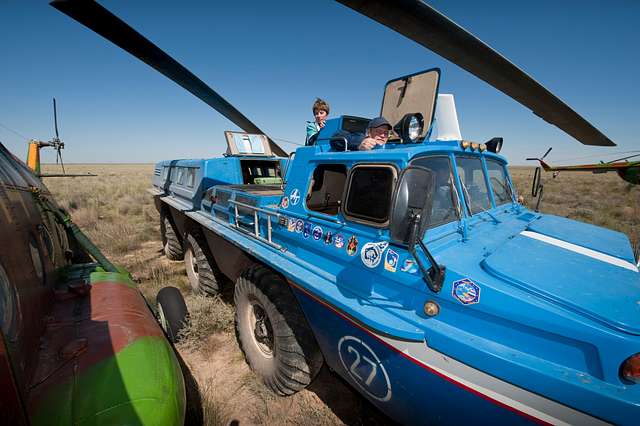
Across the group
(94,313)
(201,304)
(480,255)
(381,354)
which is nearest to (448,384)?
(381,354)

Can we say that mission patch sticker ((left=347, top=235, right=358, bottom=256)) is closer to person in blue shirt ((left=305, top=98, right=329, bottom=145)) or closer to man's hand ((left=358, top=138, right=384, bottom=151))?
man's hand ((left=358, top=138, right=384, bottom=151))

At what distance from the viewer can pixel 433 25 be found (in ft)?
6.32

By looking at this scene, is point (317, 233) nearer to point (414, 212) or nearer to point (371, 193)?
point (371, 193)

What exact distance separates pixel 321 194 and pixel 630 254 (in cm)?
260

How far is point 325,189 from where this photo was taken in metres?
2.75

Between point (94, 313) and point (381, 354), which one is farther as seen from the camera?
point (94, 313)

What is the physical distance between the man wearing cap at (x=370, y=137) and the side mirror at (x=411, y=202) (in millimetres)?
916

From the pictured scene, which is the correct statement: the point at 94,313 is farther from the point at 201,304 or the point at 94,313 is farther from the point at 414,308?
the point at 414,308

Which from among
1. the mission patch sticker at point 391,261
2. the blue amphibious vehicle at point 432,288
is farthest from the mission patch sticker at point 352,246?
the mission patch sticker at point 391,261

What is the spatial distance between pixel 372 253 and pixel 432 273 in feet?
1.47

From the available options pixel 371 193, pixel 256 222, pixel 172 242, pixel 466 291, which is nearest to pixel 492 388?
pixel 466 291

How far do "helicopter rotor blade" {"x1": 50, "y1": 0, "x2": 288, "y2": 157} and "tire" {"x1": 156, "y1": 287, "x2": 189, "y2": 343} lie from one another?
2748mm

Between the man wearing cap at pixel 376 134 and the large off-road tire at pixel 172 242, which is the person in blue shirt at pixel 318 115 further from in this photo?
the large off-road tire at pixel 172 242

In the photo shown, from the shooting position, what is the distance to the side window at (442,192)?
7.11ft
